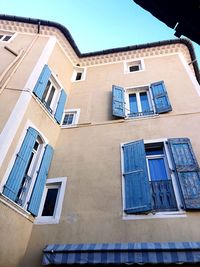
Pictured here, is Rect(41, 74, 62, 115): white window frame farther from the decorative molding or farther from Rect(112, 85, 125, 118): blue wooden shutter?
the decorative molding

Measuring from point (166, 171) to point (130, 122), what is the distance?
2438 mm

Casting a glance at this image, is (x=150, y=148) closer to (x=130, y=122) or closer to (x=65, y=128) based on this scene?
(x=130, y=122)

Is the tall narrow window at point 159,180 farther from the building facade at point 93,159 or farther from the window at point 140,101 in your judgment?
the window at point 140,101

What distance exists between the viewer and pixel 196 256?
4.23m

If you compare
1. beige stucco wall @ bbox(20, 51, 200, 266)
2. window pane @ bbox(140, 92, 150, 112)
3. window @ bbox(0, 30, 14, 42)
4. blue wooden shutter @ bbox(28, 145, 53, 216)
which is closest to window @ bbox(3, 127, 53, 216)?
blue wooden shutter @ bbox(28, 145, 53, 216)

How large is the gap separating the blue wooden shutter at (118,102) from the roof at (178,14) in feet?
18.6

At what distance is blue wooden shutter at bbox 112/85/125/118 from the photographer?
27.7 ft

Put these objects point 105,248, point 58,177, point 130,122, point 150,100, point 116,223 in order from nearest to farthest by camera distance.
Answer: point 105,248 < point 116,223 < point 58,177 < point 130,122 < point 150,100

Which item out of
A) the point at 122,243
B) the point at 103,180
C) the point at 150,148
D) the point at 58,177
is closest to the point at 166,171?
the point at 150,148

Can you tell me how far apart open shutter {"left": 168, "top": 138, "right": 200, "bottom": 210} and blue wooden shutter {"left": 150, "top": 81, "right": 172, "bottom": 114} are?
5.62 feet

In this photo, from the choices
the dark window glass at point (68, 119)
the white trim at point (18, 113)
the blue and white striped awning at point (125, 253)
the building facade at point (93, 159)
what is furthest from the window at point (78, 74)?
the blue and white striped awning at point (125, 253)

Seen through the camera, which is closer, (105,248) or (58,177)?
(105,248)

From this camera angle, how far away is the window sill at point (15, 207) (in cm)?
505

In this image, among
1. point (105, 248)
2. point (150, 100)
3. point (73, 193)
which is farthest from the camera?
point (150, 100)
